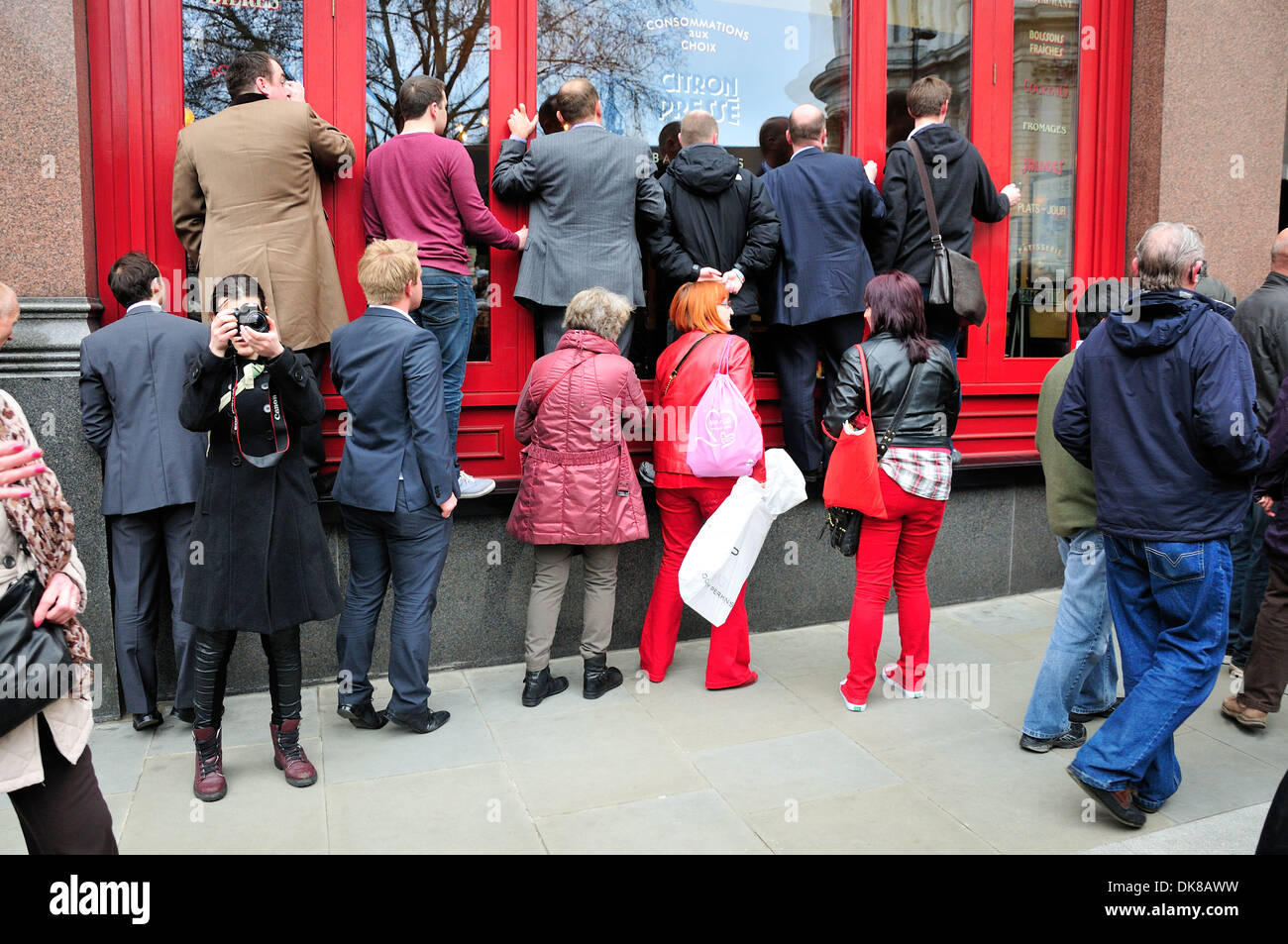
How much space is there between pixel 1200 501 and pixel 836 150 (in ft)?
12.7

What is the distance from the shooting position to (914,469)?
5.02m

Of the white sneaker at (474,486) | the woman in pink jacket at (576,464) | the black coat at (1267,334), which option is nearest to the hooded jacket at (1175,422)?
the black coat at (1267,334)

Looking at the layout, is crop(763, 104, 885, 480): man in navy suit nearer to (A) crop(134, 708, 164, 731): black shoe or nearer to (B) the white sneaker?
(B) the white sneaker

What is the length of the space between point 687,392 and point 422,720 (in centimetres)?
207

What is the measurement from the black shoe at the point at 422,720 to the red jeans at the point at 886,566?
2.00 metres

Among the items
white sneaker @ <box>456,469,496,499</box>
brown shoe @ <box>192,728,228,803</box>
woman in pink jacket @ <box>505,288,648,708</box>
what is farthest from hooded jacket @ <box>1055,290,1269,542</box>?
brown shoe @ <box>192,728,228,803</box>

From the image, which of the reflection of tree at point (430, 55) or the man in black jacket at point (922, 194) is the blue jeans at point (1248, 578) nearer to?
the man in black jacket at point (922, 194)

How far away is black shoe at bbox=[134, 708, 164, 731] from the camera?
498cm

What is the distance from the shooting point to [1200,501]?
12.8 ft

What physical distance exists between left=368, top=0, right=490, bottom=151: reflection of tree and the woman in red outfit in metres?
1.67

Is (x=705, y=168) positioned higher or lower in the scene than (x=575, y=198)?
higher

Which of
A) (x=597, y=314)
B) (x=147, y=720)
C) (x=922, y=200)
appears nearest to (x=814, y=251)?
(x=922, y=200)

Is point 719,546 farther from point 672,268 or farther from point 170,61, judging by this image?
point 170,61

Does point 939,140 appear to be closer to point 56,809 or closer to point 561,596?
point 561,596
